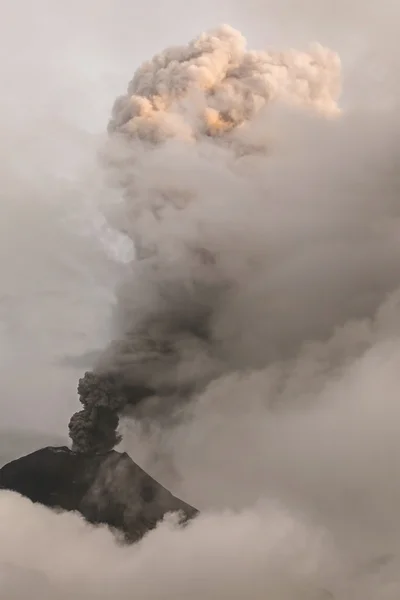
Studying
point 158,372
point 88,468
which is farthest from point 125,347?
point 88,468

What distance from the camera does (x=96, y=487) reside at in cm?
2461

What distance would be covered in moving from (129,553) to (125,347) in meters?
7.63

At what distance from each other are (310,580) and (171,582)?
4279 millimetres

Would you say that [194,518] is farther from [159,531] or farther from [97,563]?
[97,563]

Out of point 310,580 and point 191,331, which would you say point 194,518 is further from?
point 191,331

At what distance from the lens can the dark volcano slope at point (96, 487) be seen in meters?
23.0

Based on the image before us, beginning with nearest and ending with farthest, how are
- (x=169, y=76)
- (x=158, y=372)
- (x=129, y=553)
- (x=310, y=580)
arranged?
(x=310, y=580) < (x=129, y=553) < (x=169, y=76) < (x=158, y=372)

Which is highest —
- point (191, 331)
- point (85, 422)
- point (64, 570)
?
point (191, 331)

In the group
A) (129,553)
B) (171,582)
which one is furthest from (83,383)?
(171,582)

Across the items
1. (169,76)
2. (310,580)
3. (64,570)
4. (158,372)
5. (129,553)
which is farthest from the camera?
(158,372)

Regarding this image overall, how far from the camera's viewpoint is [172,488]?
2328 centimetres

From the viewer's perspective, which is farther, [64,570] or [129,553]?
[129,553]

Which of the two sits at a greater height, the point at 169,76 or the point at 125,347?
the point at 169,76

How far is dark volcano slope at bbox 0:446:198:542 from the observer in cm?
2302
